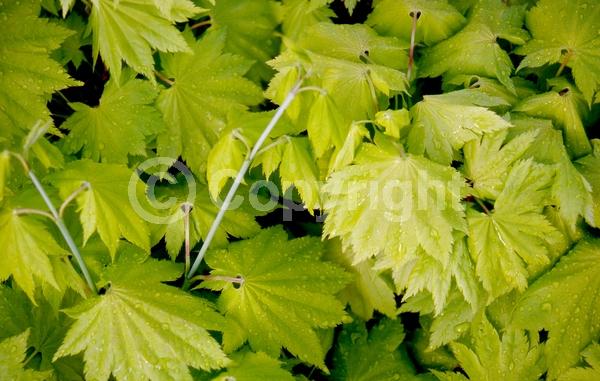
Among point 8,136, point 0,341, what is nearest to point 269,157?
point 8,136

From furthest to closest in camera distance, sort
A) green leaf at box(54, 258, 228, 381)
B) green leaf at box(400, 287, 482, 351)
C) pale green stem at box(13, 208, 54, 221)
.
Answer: green leaf at box(400, 287, 482, 351), green leaf at box(54, 258, 228, 381), pale green stem at box(13, 208, 54, 221)

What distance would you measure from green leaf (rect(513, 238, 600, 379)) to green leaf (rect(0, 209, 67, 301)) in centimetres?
133

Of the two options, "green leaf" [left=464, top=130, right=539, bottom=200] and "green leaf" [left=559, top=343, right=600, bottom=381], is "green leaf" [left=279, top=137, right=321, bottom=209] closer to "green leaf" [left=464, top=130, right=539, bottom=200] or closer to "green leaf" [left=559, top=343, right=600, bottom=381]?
"green leaf" [left=464, top=130, right=539, bottom=200]

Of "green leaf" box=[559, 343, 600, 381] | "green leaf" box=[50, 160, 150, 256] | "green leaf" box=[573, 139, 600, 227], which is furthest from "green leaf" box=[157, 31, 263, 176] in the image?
"green leaf" box=[559, 343, 600, 381]

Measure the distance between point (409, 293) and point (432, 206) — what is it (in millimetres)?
266

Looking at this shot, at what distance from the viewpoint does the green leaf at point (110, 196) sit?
4.33 feet

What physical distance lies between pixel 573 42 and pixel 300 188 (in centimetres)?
96

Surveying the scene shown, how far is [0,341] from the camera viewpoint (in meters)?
1.48

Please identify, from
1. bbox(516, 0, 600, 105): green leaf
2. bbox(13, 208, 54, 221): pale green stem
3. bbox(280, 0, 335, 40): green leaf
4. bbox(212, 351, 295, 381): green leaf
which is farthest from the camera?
bbox(280, 0, 335, 40): green leaf

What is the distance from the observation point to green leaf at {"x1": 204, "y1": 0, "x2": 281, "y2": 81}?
1.79 m

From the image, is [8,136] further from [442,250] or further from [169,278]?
[442,250]

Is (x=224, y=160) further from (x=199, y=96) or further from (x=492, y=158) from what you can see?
(x=492, y=158)

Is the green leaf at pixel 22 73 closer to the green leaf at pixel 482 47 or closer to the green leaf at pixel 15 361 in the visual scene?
the green leaf at pixel 15 361

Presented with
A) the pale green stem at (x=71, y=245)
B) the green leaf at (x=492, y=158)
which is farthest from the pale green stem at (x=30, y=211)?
the green leaf at (x=492, y=158)
